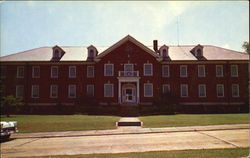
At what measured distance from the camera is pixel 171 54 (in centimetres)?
3375

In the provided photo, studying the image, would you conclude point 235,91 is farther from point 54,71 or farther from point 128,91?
point 54,71

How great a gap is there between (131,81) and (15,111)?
1673cm

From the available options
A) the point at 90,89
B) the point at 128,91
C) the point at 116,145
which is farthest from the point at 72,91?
the point at 116,145

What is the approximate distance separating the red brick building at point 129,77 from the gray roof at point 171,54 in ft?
0.49

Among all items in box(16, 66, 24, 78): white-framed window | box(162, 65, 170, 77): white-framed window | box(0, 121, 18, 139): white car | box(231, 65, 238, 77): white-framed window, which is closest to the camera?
box(0, 121, 18, 139): white car

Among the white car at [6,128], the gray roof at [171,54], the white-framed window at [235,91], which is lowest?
the white car at [6,128]

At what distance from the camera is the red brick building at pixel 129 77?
102ft

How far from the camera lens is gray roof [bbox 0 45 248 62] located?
3241 cm

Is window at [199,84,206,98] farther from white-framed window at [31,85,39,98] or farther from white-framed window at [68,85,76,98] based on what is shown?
white-framed window at [31,85,39,98]

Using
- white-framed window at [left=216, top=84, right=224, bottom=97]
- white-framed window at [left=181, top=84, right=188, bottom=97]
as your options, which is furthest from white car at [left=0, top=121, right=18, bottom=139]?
white-framed window at [left=216, top=84, right=224, bottom=97]

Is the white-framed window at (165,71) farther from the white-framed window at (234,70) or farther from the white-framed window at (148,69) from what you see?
the white-framed window at (234,70)

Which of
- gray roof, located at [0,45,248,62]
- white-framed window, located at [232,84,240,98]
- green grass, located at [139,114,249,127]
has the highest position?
gray roof, located at [0,45,248,62]

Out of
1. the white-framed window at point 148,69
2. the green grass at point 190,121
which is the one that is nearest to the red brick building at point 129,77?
the white-framed window at point 148,69

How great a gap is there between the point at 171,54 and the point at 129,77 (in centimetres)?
827
